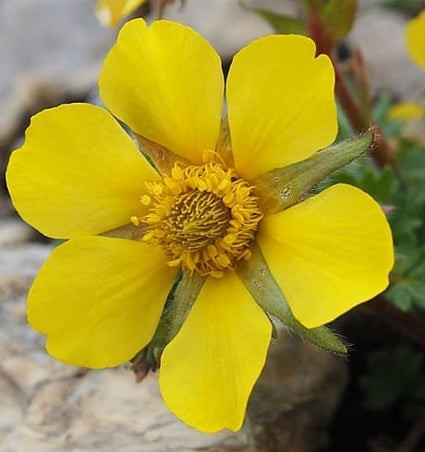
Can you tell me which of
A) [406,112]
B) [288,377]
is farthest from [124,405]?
[406,112]

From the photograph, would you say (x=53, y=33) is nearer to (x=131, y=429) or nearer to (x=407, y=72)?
(x=407, y=72)

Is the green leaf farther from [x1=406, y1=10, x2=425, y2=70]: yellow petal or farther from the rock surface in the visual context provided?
the rock surface

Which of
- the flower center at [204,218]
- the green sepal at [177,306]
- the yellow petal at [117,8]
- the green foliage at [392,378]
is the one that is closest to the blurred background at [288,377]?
the green foliage at [392,378]

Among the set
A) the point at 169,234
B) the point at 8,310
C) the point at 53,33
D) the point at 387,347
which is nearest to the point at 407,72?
the point at 387,347

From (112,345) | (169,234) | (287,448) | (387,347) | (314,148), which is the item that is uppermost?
(314,148)

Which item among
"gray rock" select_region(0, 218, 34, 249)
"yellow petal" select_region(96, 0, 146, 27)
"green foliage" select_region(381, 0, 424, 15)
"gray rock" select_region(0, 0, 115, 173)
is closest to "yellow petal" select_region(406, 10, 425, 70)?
"yellow petal" select_region(96, 0, 146, 27)

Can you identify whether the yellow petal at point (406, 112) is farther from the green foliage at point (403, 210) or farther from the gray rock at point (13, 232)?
the gray rock at point (13, 232)
